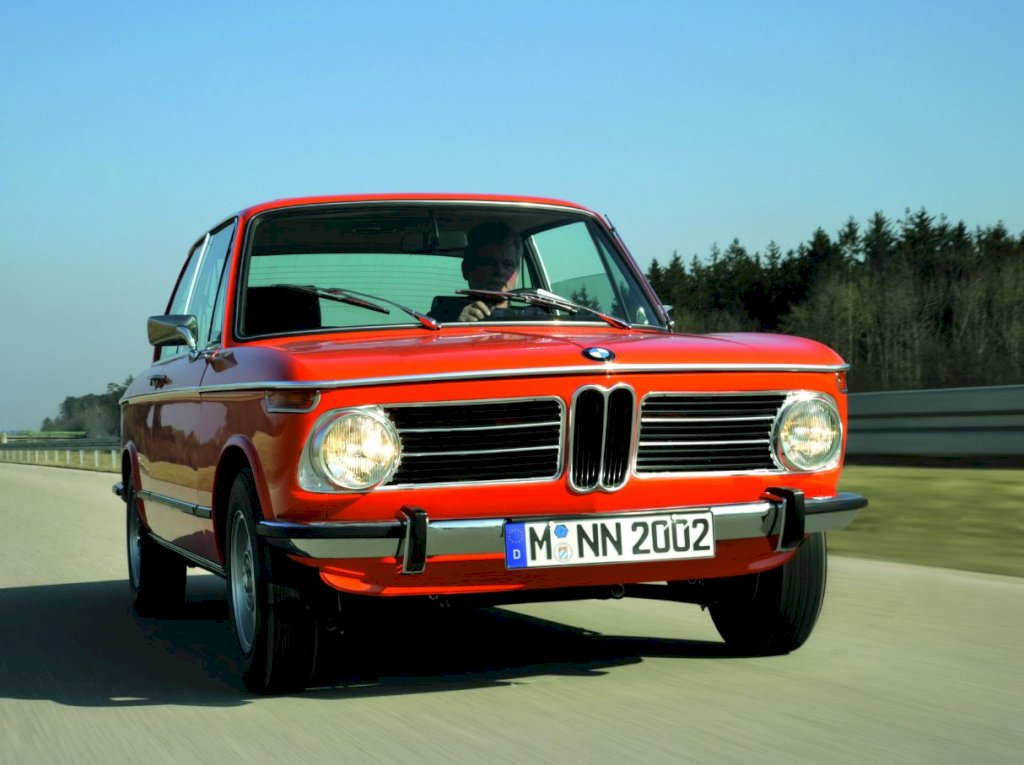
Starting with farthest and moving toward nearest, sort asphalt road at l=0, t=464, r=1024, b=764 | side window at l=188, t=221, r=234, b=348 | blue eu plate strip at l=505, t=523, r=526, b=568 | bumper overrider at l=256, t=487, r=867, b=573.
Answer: side window at l=188, t=221, r=234, b=348 → blue eu plate strip at l=505, t=523, r=526, b=568 → bumper overrider at l=256, t=487, r=867, b=573 → asphalt road at l=0, t=464, r=1024, b=764

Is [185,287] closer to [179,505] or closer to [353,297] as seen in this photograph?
[179,505]

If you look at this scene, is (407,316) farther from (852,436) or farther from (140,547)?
(852,436)

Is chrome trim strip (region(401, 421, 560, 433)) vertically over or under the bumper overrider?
over

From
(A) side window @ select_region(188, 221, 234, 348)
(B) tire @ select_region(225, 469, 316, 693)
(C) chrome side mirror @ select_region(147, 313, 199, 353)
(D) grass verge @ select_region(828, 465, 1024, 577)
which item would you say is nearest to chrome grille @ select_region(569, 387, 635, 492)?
(B) tire @ select_region(225, 469, 316, 693)

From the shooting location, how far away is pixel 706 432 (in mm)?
4895

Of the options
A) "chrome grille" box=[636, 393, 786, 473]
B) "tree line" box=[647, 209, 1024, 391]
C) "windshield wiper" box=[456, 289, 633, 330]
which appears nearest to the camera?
"chrome grille" box=[636, 393, 786, 473]

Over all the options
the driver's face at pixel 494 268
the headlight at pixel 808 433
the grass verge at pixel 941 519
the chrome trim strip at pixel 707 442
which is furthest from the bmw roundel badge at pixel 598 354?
the grass verge at pixel 941 519

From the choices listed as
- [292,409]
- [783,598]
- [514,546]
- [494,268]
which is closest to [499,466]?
[514,546]

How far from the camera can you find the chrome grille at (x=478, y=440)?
4.59 m

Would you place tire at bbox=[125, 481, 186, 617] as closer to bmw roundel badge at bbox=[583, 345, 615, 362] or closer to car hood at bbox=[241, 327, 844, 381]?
car hood at bbox=[241, 327, 844, 381]

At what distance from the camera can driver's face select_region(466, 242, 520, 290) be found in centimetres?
625

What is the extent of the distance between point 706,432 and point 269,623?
63.0 inches

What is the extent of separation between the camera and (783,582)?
5.36 m

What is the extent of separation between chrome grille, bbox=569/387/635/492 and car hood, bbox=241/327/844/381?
0.10m
